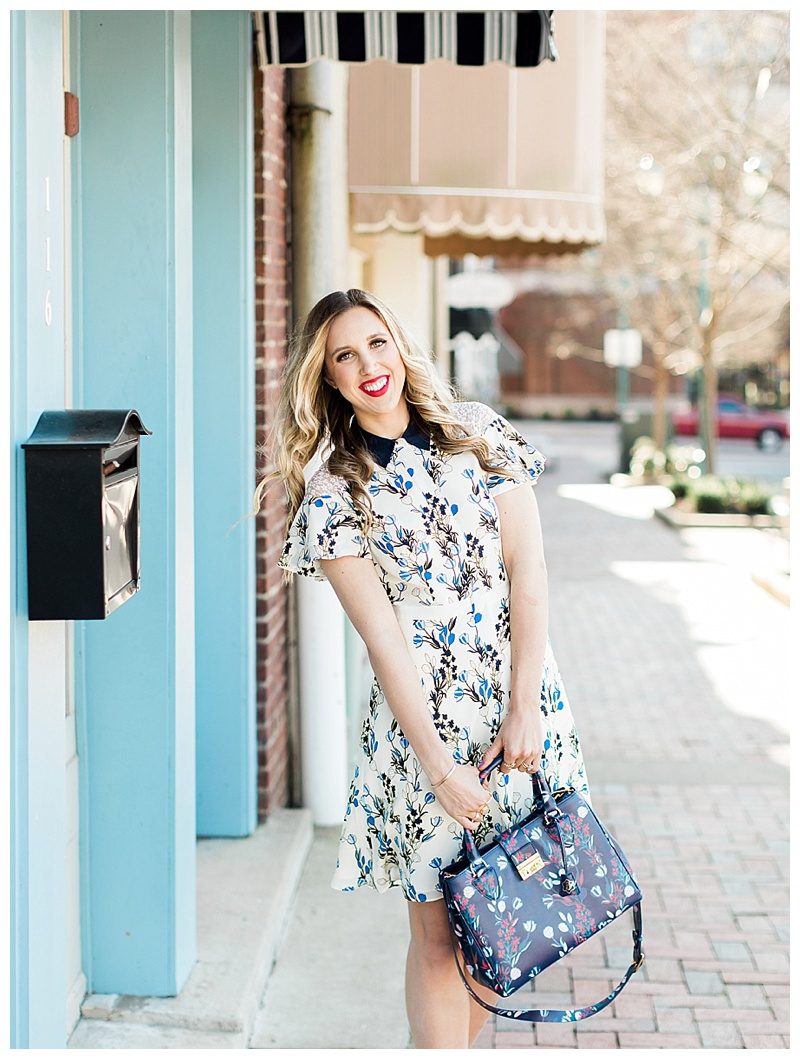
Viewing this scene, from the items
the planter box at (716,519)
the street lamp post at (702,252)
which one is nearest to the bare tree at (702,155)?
the street lamp post at (702,252)

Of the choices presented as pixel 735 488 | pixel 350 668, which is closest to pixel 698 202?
pixel 735 488

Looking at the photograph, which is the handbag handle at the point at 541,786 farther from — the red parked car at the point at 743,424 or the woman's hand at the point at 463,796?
the red parked car at the point at 743,424

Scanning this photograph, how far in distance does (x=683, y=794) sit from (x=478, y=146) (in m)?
3.47

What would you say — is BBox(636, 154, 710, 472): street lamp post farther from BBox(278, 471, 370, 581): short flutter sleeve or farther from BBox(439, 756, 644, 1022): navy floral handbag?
BBox(439, 756, 644, 1022): navy floral handbag

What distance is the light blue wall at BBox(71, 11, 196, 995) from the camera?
321 cm

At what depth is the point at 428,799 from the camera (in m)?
2.74

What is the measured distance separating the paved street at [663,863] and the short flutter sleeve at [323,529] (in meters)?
1.56

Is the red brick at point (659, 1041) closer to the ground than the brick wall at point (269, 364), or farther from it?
closer to the ground

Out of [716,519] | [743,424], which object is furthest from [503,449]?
[743,424]

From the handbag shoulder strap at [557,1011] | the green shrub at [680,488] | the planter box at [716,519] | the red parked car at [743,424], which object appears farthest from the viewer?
the red parked car at [743,424]

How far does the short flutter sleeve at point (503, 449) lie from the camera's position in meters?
2.83

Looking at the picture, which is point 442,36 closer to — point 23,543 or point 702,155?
point 23,543

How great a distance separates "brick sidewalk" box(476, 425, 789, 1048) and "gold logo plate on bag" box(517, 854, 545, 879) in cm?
124
